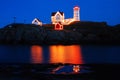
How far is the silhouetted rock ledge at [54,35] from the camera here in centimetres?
13762

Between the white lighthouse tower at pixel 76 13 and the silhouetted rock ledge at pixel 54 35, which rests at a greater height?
the white lighthouse tower at pixel 76 13

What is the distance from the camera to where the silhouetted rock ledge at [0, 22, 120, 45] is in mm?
137625

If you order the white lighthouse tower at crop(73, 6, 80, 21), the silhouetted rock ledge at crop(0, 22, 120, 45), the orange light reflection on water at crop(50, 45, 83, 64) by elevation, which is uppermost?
the white lighthouse tower at crop(73, 6, 80, 21)

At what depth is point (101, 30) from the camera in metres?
154

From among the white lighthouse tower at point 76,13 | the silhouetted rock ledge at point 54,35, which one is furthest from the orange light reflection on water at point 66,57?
the white lighthouse tower at point 76,13

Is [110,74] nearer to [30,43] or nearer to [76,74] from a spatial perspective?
[76,74]

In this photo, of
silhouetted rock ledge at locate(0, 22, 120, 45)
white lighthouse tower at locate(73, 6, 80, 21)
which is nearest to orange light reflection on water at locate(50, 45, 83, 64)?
silhouetted rock ledge at locate(0, 22, 120, 45)

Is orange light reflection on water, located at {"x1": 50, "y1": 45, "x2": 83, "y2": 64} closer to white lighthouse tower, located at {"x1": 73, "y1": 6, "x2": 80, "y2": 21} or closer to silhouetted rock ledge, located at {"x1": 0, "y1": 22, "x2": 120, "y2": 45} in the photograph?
silhouetted rock ledge, located at {"x1": 0, "y1": 22, "x2": 120, "y2": 45}

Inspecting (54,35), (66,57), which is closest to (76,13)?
(54,35)

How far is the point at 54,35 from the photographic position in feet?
453

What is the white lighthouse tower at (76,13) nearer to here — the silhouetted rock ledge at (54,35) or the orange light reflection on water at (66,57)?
the silhouetted rock ledge at (54,35)

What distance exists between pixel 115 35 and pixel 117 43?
16.7ft

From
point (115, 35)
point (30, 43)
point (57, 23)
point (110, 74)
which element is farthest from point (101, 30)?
point (110, 74)

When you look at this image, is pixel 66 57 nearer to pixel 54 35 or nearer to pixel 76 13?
pixel 54 35
